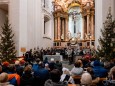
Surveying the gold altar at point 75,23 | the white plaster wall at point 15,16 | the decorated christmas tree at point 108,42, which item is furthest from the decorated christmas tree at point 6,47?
the gold altar at point 75,23

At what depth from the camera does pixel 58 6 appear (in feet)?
129

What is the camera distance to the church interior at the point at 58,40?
7688 millimetres

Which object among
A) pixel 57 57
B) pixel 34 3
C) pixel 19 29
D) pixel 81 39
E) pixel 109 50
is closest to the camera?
pixel 109 50

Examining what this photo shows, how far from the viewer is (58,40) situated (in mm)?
38312

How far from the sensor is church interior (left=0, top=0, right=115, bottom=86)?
7.69 m

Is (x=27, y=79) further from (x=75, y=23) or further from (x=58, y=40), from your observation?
(x=75, y=23)

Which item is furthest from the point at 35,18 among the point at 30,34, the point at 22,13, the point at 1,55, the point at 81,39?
the point at 81,39

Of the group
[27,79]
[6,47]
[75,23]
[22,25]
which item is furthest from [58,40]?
[27,79]

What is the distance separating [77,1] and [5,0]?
65.9ft

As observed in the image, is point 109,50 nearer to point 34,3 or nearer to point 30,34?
point 30,34

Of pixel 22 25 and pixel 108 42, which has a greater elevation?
pixel 22 25

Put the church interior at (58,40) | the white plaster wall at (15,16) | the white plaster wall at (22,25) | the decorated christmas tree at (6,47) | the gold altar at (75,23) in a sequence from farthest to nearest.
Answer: the gold altar at (75,23) < the white plaster wall at (22,25) < the white plaster wall at (15,16) < the decorated christmas tree at (6,47) < the church interior at (58,40)

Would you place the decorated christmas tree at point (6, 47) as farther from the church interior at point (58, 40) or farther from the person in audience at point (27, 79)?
the person in audience at point (27, 79)

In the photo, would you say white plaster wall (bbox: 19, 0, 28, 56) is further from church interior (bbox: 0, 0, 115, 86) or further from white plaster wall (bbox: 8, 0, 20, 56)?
white plaster wall (bbox: 8, 0, 20, 56)
